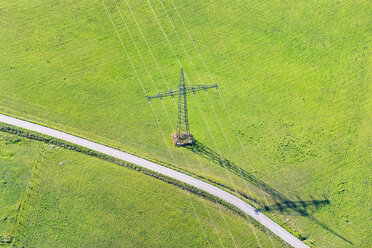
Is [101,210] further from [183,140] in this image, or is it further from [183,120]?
[183,120]

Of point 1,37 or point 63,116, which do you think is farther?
point 1,37

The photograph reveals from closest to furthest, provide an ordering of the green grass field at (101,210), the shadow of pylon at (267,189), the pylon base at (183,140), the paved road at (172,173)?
the green grass field at (101,210) < the paved road at (172,173) < the shadow of pylon at (267,189) < the pylon base at (183,140)

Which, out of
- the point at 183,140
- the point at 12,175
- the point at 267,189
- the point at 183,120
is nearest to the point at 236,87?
the point at 183,120

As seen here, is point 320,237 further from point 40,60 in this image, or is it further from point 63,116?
point 40,60

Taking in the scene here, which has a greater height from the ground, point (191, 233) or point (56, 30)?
point (56, 30)

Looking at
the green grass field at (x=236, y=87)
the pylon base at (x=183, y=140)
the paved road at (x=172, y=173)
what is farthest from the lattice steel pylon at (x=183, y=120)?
the paved road at (x=172, y=173)

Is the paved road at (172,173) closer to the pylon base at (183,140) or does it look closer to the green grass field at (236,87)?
the green grass field at (236,87)

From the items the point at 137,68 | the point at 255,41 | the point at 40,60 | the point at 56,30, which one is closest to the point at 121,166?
the point at 137,68
